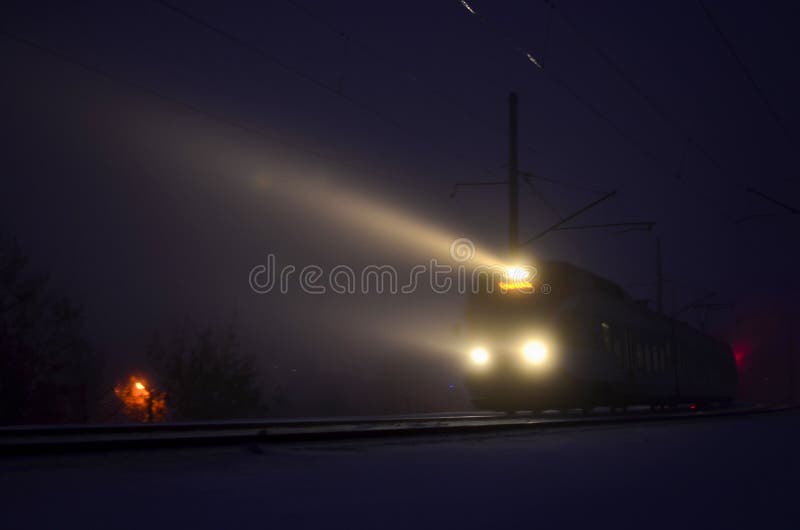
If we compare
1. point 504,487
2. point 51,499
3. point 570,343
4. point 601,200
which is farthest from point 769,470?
point 601,200

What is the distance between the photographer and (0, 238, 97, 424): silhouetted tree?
26469 millimetres

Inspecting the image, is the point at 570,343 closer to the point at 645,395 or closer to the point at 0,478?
the point at 645,395

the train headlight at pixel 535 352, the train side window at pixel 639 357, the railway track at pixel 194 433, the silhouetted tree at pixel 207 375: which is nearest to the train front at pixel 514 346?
the train headlight at pixel 535 352

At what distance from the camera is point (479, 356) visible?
18250 mm

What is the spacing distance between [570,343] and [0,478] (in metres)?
14.3

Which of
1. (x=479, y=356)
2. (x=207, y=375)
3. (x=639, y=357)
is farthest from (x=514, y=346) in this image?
(x=207, y=375)

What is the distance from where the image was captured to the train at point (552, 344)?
16.9m

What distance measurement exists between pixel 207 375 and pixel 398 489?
4352cm

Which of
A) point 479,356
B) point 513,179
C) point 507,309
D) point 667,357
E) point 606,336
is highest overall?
point 513,179

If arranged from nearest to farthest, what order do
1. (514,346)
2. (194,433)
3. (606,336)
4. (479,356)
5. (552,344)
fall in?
(194,433)
(552,344)
(514,346)
(479,356)
(606,336)

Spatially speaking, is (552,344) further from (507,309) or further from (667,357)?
(667,357)

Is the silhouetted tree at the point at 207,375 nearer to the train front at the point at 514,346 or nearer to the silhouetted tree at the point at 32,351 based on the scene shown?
the silhouetted tree at the point at 32,351

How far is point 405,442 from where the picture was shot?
24.1ft

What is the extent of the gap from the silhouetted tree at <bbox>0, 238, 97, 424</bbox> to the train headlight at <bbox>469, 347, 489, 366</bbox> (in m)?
15.6
